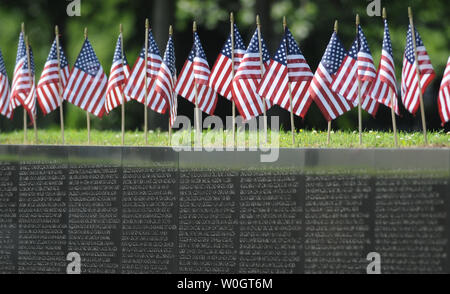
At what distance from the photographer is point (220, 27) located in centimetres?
2714

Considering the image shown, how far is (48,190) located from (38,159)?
0.58m

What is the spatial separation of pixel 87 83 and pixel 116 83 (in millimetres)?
638

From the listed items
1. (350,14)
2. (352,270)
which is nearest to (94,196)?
(352,270)

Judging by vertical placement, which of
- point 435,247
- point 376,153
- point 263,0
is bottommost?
point 435,247

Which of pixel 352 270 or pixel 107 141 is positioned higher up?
pixel 107 141

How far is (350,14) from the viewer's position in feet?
83.6

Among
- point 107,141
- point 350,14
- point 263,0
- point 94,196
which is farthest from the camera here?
point 350,14

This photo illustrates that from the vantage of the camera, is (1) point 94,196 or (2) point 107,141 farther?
(2) point 107,141

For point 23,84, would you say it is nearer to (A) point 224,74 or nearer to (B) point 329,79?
(A) point 224,74

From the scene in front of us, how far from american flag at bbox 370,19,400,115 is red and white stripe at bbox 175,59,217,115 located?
265cm

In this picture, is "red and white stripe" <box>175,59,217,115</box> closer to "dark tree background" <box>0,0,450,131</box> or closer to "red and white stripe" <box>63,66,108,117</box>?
"red and white stripe" <box>63,66,108,117</box>

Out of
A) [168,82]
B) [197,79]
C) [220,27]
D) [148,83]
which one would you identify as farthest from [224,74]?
[220,27]

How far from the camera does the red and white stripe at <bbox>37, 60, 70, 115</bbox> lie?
14789 mm
